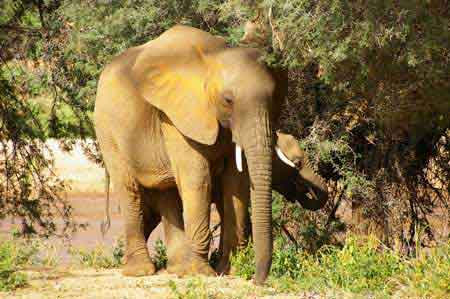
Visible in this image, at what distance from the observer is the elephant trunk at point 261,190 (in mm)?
9570

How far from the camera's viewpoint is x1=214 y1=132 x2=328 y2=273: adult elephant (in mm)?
10742

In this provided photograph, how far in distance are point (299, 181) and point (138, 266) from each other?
5.66 ft

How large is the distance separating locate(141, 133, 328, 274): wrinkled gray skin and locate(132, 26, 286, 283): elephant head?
0.60 metres

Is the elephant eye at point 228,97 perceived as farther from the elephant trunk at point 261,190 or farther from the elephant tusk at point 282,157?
the elephant tusk at point 282,157

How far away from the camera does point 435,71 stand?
9.40 meters

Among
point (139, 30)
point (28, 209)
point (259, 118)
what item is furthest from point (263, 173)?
point (28, 209)

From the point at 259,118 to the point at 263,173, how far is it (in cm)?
46

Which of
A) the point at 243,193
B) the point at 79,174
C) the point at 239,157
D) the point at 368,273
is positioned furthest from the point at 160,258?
the point at 79,174

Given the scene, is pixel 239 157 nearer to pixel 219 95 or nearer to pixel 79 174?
pixel 219 95

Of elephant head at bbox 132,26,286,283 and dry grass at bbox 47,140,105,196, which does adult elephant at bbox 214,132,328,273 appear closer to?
elephant head at bbox 132,26,286,283

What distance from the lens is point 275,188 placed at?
11.7 meters

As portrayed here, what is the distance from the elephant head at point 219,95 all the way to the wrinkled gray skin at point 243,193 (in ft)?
1.98

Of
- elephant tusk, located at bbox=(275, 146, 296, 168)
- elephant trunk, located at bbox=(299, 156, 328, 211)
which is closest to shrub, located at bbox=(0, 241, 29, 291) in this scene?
elephant tusk, located at bbox=(275, 146, 296, 168)

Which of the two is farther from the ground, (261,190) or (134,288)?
(261,190)
